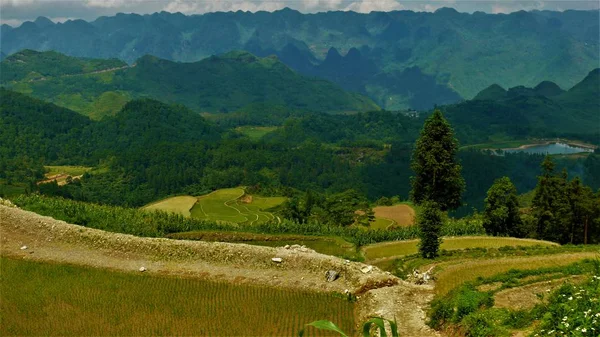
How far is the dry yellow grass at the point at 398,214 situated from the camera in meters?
81.8

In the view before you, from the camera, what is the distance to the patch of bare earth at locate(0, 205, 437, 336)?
94.2 feet

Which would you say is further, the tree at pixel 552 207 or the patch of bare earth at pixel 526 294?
the tree at pixel 552 207

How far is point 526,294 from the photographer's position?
23391 millimetres

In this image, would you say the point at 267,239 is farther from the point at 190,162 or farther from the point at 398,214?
the point at 190,162

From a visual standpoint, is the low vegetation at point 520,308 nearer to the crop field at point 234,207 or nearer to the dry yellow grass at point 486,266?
the dry yellow grass at point 486,266

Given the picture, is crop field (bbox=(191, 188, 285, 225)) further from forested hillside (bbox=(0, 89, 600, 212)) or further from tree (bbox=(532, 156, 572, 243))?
tree (bbox=(532, 156, 572, 243))

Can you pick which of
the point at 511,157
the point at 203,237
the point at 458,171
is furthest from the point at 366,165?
the point at 458,171

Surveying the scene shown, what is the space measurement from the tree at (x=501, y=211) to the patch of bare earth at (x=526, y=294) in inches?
1044

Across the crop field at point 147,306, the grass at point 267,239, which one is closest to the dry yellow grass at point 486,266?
the crop field at point 147,306

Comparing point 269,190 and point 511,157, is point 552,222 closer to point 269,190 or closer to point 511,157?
point 269,190

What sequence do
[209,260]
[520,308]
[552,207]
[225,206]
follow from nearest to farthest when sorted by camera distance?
[520,308] → [209,260] → [552,207] → [225,206]

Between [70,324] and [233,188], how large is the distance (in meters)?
99.1

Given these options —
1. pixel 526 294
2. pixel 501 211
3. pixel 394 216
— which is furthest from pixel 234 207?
pixel 526 294

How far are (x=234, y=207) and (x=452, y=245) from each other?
6248cm
